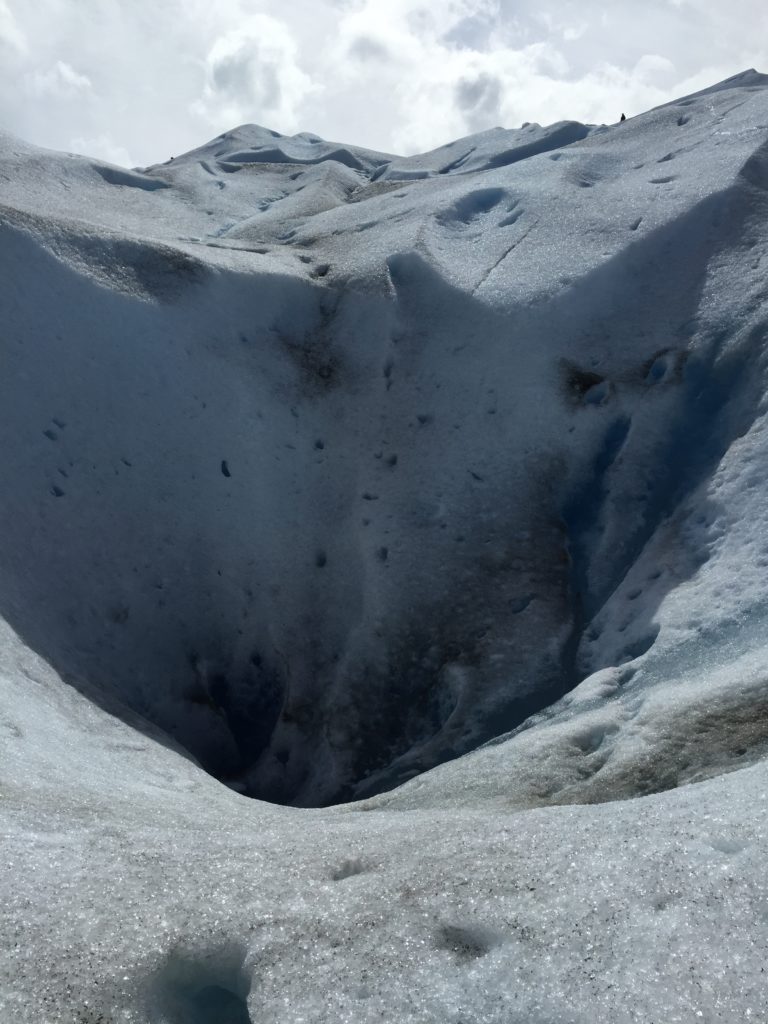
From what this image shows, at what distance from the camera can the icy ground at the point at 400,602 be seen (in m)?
4.94

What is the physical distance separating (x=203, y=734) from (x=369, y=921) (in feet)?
22.9

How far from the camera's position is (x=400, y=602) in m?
12.1

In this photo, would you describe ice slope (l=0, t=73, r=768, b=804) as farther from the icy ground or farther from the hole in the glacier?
the hole in the glacier

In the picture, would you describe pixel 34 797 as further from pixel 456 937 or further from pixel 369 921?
pixel 456 937

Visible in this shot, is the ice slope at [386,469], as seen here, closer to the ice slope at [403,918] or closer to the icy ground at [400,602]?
the icy ground at [400,602]

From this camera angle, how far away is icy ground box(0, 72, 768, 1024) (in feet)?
16.2

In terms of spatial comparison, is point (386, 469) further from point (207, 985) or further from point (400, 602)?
point (207, 985)

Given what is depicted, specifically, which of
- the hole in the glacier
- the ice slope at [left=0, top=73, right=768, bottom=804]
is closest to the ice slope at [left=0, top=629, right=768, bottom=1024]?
Result: the hole in the glacier

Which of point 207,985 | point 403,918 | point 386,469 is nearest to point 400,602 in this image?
point 386,469

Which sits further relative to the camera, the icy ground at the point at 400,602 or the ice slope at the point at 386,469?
the ice slope at the point at 386,469

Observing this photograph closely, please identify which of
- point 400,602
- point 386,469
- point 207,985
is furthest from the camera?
point 386,469

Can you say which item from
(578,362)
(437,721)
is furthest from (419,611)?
(578,362)

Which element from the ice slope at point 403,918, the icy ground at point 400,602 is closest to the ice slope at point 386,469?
the icy ground at point 400,602

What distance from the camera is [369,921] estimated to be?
5.16 m
